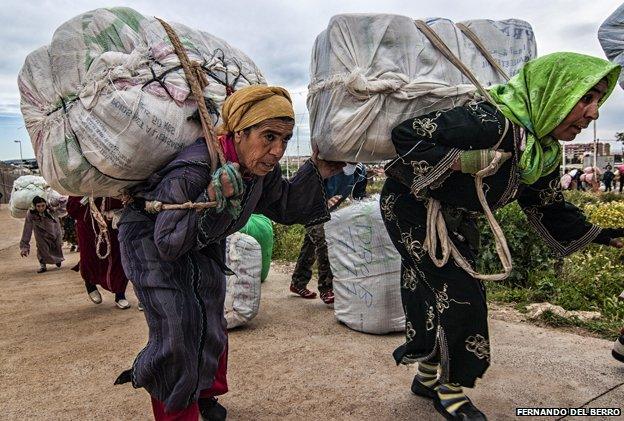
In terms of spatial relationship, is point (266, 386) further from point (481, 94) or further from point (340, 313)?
point (481, 94)

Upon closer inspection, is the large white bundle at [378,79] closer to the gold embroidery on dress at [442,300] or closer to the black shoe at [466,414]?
the gold embroidery on dress at [442,300]

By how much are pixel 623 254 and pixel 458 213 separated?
4239mm

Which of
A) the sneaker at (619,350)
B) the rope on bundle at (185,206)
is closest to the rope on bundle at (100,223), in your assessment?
the rope on bundle at (185,206)

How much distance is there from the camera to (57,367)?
3.28m

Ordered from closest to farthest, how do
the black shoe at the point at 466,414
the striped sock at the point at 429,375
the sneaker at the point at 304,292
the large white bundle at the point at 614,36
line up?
the black shoe at the point at 466,414 → the striped sock at the point at 429,375 → the large white bundle at the point at 614,36 → the sneaker at the point at 304,292

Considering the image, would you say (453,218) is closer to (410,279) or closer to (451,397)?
(410,279)

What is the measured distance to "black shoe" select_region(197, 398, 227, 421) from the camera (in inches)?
95.3

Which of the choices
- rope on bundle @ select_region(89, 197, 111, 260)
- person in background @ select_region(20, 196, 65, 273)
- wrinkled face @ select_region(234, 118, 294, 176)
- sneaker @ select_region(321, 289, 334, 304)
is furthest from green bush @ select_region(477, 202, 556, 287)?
person in background @ select_region(20, 196, 65, 273)

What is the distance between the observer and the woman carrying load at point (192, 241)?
1.77 metres

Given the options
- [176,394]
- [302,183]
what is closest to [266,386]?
[176,394]

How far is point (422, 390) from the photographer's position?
8.43ft

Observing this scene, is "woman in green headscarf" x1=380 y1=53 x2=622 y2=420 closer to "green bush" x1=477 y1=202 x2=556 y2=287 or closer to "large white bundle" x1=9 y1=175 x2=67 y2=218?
"green bush" x1=477 y1=202 x2=556 y2=287

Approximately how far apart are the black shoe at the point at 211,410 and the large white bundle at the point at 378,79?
1.30m

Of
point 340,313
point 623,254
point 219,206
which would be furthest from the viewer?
point 623,254
